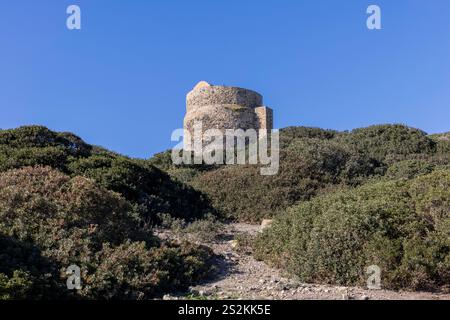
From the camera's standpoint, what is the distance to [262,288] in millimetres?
7562

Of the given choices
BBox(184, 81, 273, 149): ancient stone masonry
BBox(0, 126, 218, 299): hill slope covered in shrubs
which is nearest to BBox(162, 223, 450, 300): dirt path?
BBox(0, 126, 218, 299): hill slope covered in shrubs

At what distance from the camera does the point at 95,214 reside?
899cm

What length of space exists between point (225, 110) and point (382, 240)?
26837 mm

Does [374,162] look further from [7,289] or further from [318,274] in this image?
[7,289]

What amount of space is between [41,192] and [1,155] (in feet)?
15.4

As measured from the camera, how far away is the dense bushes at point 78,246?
686cm

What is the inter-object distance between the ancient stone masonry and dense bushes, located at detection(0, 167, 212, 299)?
24.4 meters

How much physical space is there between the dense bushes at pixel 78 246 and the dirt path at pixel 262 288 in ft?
1.41

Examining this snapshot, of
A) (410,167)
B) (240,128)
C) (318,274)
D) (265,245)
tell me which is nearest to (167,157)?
(240,128)

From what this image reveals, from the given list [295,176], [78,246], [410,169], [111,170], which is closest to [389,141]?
[410,169]

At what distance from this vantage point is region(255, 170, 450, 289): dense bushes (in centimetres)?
744

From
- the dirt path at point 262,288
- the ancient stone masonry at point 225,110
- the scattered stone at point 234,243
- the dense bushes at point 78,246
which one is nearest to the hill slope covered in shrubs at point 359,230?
the dirt path at point 262,288

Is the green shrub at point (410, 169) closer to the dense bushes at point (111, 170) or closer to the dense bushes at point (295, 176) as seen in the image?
the dense bushes at point (295, 176)
